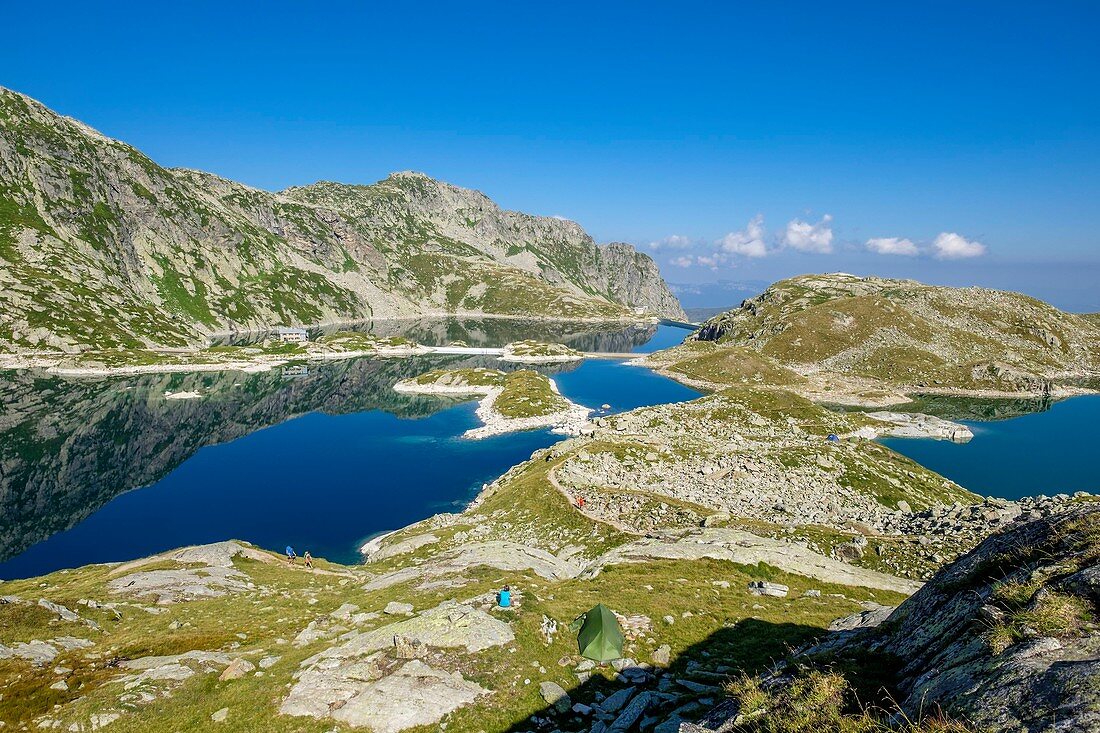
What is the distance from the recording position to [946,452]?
107750 millimetres

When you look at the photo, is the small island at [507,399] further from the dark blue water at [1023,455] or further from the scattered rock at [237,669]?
the scattered rock at [237,669]

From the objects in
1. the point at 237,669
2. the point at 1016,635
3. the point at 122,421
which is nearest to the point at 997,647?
the point at 1016,635

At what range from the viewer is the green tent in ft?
74.7

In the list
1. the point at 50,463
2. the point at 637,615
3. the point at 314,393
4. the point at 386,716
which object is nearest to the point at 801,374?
the point at 314,393

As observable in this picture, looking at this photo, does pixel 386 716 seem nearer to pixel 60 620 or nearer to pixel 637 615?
pixel 637 615

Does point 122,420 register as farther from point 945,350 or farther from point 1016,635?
point 945,350

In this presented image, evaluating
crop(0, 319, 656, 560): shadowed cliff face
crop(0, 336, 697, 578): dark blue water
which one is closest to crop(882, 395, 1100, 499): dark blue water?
crop(0, 336, 697, 578): dark blue water

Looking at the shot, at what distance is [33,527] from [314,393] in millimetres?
87955

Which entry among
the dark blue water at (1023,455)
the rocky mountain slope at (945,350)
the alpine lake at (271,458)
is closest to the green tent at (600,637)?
the alpine lake at (271,458)

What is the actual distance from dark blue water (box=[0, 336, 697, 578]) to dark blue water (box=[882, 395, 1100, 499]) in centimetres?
7658

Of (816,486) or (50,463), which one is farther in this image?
(50,463)

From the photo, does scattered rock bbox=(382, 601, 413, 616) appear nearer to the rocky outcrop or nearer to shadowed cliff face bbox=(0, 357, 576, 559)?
the rocky outcrop

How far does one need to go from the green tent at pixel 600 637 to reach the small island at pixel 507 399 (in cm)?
9044

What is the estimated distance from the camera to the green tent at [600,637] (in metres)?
22.8
